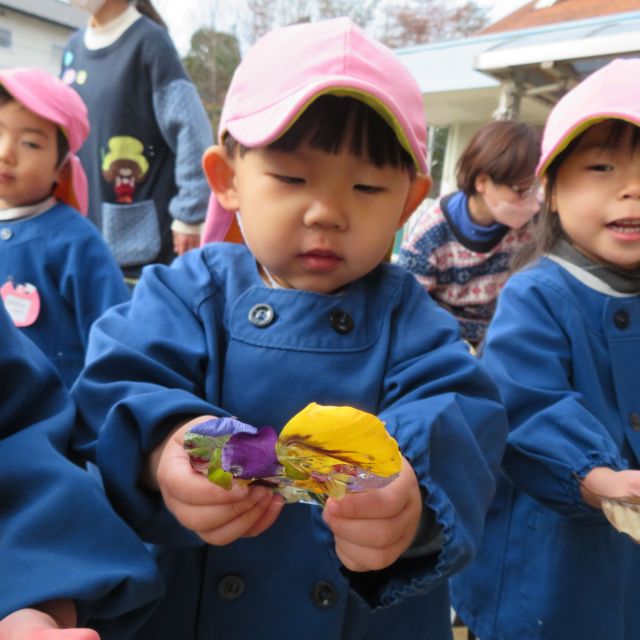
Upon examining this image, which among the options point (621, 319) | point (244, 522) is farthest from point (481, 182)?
point (244, 522)

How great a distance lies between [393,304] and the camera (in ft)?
3.27

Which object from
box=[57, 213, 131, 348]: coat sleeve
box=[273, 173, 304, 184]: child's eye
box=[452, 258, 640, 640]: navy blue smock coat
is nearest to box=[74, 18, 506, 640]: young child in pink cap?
box=[273, 173, 304, 184]: child's eye

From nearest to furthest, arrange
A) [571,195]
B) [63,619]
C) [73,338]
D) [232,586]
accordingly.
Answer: [63,619]
[232,586]
[571,195]
[73,338]

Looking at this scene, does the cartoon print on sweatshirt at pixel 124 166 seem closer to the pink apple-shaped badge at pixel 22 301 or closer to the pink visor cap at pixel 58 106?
the pink visor cap at pixel 58 106

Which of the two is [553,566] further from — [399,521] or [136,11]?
[136,11]

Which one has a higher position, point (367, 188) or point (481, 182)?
point (367, 188)

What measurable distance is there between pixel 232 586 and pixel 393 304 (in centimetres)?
49

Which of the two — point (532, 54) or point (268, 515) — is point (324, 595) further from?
point (532, 54)

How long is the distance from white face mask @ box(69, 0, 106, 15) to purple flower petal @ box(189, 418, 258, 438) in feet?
7.50

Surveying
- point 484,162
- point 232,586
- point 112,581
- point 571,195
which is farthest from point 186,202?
point 112,581

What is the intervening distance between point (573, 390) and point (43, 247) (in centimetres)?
150

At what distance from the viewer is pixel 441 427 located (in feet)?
2.63

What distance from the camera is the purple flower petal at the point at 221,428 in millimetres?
636

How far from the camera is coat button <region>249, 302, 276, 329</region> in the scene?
95cm
